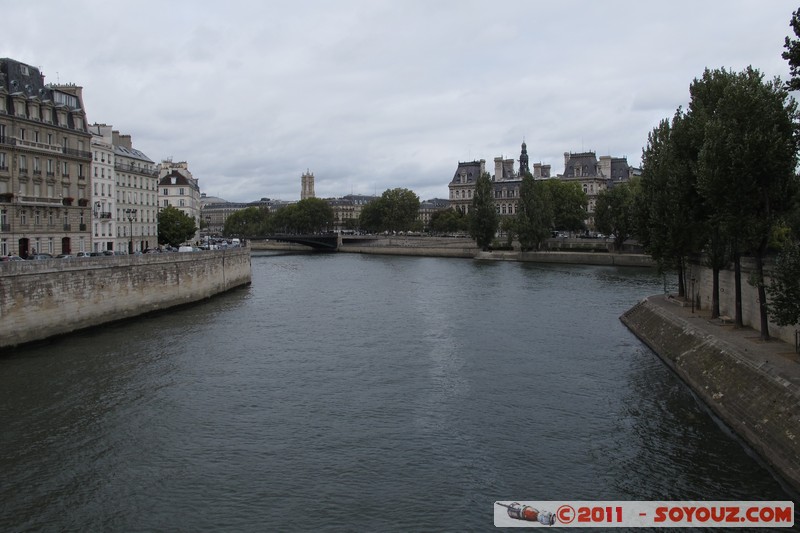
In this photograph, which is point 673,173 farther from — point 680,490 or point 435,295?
point 435,295

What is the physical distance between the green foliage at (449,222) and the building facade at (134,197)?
273 feet

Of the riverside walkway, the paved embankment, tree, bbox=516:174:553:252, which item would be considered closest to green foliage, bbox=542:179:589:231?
tree, bbox=516:174:553:252

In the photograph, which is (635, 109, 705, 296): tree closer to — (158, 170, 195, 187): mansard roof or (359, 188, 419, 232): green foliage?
(158, 170, 195, 187): mansard roof

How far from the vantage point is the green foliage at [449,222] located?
15625cm

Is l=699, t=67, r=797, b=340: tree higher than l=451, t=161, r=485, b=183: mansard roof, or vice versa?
l=451, t=161, r=485, b=183: mansard roof

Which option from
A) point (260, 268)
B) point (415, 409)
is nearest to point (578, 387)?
point (415, 409)

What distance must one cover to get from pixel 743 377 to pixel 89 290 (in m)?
34.0

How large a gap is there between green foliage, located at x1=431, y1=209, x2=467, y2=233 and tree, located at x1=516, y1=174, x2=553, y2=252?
4774 cm

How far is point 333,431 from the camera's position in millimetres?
21312

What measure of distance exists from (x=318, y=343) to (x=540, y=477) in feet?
64.9

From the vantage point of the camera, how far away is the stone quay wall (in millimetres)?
32906

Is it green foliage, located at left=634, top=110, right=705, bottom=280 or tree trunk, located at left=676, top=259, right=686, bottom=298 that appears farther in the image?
tree trunk, located at left=676, top=259, right=686, bottom=298

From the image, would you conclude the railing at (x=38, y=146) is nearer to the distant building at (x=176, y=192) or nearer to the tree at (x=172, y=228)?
the tree at (x=172, y=228)

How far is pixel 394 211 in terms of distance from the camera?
16700cm
